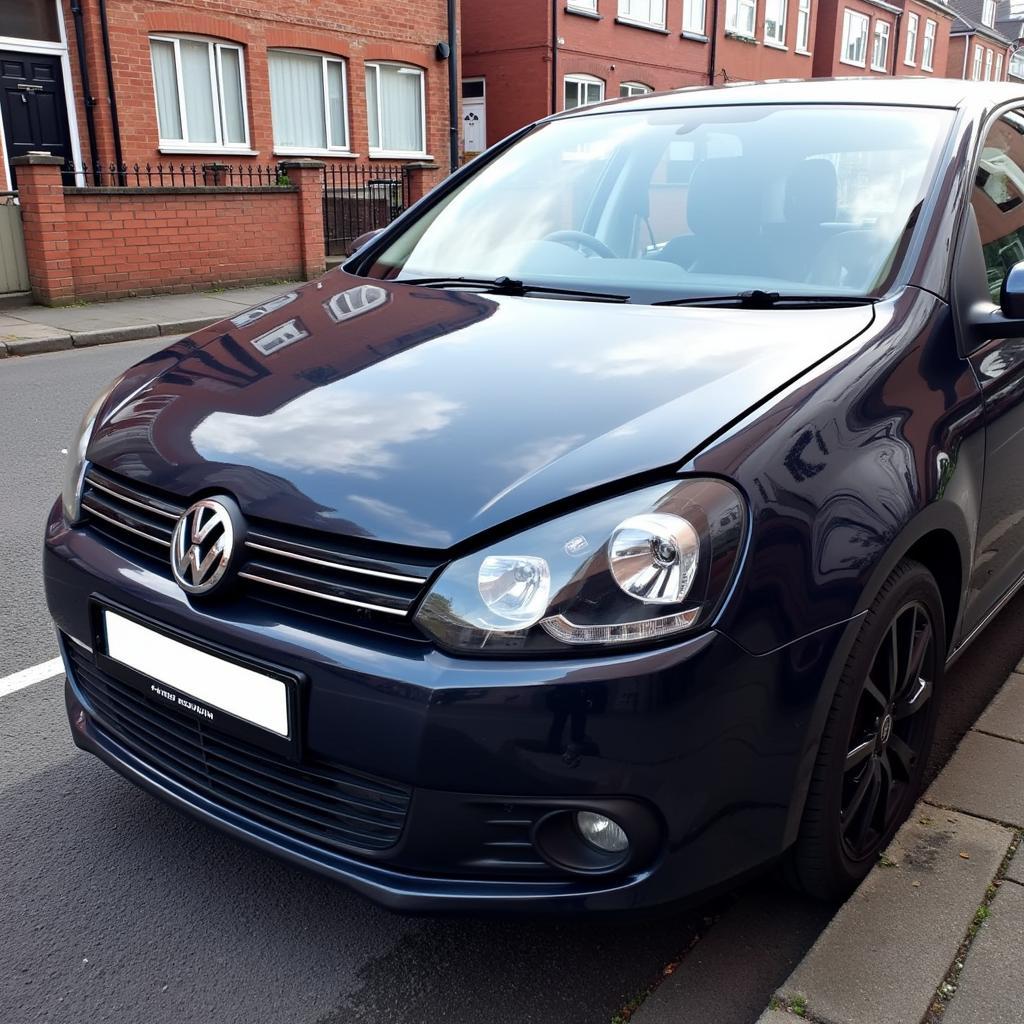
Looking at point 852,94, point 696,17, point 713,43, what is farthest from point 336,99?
point 852,94

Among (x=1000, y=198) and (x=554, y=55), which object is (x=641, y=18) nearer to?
(x=554, y=55)

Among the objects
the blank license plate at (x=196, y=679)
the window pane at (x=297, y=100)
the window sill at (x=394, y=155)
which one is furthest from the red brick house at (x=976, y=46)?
the blank license plate at (x=196, y=679)

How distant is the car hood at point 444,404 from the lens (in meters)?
1.86

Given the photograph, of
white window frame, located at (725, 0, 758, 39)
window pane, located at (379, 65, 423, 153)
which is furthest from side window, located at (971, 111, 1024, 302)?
white window frame, located at (725, 0, 758, 39)

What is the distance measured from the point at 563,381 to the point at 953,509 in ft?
2.79

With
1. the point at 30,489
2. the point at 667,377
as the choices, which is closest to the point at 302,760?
the point at 667,377

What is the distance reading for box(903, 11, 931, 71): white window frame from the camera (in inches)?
1609

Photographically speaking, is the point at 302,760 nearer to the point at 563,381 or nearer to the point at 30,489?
the point at 563,381

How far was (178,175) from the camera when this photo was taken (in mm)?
16109

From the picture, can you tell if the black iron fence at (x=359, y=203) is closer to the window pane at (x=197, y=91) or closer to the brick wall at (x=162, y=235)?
the brick wall at (x=162, y=235)

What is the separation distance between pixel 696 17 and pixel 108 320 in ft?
70.4

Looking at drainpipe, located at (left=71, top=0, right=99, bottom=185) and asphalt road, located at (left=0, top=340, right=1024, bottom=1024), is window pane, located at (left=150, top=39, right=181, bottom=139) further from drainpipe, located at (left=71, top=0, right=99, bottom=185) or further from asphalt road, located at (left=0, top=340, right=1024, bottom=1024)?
asphalt road, located at (left=0, top=340, right=1024, bottom=1024)

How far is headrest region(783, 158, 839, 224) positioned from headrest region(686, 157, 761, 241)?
3.5 inches

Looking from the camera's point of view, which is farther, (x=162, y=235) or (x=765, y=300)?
(x=162, y=235)
